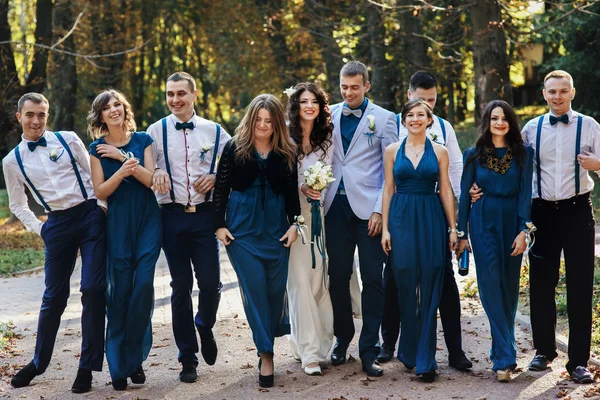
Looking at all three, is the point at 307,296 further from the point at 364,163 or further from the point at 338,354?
the point at 364,163

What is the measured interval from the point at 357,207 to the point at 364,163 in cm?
39

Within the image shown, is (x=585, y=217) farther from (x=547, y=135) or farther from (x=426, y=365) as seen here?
(x=426, y=365)

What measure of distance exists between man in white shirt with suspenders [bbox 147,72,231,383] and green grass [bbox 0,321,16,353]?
247 centimetres

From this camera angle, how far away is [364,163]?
A: 23.7 feet

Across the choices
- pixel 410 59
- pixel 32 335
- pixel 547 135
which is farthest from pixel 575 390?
pixel 410 59

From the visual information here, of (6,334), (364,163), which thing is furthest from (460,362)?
(6,334)

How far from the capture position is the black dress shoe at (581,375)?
257 inches

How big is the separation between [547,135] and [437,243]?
126 cm

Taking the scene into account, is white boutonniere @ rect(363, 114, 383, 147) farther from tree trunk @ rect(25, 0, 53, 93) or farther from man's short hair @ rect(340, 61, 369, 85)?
tree trunk @ rect(25, 0, 53, 93)

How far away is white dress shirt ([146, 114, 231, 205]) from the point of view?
7.00m

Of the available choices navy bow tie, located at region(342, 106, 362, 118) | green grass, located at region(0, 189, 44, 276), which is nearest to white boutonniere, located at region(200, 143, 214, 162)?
navy bow tie, located at region(342, 106, 362, 118)

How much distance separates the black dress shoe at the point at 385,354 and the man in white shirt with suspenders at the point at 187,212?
60.2 inches

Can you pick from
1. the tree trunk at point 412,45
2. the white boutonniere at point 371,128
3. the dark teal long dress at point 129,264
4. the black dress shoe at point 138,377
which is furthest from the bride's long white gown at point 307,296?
the tree trunk at point 412,45

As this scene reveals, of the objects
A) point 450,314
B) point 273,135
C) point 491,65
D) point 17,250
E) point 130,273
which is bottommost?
point 17,250
